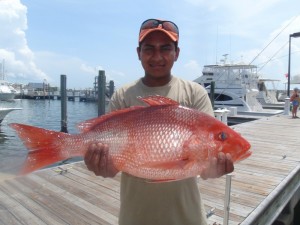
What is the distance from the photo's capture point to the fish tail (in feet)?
6.03

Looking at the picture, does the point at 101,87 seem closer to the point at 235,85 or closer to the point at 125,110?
the point at 125,110

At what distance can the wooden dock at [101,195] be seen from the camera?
414 cm

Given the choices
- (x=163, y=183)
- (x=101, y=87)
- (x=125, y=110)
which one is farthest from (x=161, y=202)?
(x=101, y=87)

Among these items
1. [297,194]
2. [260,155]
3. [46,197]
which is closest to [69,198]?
[46,197]

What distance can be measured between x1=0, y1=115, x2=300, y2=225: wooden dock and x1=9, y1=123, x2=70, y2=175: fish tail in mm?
2226

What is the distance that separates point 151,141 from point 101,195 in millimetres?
3335

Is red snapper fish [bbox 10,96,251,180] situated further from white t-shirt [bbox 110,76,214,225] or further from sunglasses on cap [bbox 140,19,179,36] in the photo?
sunglasses on cap [bbox 140,19,179,36]

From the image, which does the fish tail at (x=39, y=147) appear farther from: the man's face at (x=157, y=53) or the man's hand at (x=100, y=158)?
the man's face at (x=157, y=53)

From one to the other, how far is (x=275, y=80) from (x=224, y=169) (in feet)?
117

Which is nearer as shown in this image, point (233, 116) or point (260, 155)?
point (260, 155)

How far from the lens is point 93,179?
566 centimetres

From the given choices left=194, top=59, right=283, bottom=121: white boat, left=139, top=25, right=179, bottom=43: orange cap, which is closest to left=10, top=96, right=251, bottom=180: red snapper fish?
left=139, top=25, right=179, bottom=43: orange cap

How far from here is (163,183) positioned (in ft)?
6.67

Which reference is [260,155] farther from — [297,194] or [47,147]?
[47,147]
